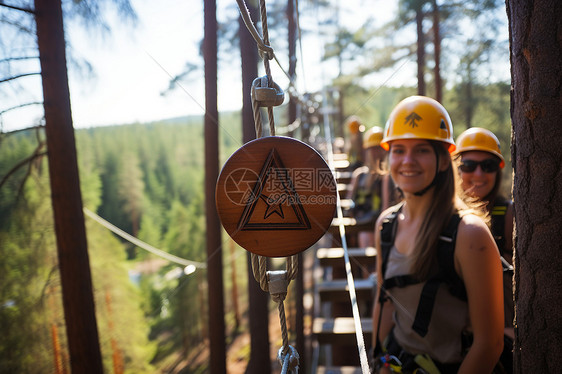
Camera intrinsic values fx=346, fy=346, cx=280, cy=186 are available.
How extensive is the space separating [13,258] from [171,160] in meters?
41.6

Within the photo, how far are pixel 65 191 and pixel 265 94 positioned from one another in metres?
3.43

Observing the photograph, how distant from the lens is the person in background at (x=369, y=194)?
5.08 metres

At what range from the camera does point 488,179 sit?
246cm

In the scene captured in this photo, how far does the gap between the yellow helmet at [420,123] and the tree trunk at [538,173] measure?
618 mm

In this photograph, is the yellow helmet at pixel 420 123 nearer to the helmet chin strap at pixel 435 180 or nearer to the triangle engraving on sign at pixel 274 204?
the helmet chin strap at pixel 435 180

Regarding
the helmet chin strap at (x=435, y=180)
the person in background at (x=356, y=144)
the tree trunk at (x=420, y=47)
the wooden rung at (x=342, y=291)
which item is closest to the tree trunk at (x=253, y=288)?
the wooden rung at (x=342, y=291)

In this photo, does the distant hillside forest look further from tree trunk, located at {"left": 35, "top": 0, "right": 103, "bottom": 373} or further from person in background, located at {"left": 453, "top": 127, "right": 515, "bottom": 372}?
person in background, located at {"left": 453, "top": 127, "right": 515, "bottom": 372}

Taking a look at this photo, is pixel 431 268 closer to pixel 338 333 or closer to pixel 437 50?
pixel 338 333

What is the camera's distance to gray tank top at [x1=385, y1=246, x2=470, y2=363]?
1.53m

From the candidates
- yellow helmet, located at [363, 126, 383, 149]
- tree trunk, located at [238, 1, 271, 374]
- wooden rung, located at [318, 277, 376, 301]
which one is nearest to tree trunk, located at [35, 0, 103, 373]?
tree trunk, located at [238, 1, 271, 374]

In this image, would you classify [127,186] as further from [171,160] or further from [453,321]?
[453,321]

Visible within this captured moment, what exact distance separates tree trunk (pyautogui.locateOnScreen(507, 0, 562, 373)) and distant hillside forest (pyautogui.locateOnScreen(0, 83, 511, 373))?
1.50 metres

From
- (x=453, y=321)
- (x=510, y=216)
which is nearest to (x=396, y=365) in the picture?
(x=453, y=321)

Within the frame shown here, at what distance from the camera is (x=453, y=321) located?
5.03 feet
